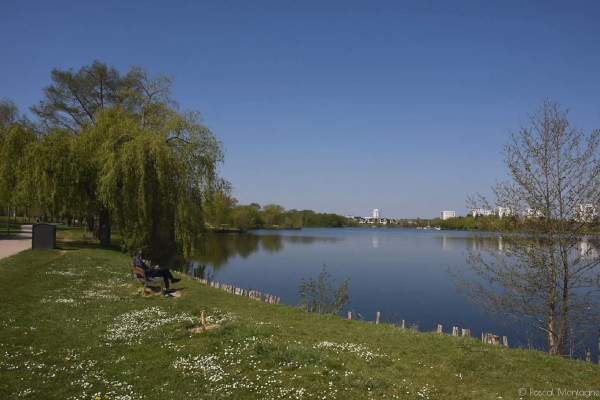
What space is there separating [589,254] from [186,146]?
22.0 m

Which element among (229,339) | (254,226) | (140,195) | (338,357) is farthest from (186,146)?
(254,226)

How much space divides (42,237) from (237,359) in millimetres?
22223

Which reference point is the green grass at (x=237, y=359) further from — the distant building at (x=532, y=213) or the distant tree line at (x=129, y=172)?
the distant tree line at (x=129, y=172)

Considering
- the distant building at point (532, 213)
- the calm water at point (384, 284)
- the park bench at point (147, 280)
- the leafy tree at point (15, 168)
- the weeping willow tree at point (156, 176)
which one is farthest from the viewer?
the leafy tree at point (15, 168)

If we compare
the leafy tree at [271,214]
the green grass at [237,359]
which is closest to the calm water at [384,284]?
the green grass at [237,359]

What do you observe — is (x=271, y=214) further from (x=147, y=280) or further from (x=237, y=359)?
(x=237, y=359)

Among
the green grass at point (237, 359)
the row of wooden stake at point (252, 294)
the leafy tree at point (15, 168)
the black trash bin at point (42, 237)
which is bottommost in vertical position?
the row of wooden stake at point (252, 294)

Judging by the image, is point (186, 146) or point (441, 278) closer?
point (186, 146)

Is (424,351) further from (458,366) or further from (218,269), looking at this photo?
(218,269)

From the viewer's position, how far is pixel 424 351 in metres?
9.38

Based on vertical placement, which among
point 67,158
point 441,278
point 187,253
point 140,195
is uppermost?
point 67,158

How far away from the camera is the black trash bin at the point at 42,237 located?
2541 cm

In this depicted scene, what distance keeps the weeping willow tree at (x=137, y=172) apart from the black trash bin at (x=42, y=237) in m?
1.81

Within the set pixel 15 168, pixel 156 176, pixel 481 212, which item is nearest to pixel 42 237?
pixel 15 168
